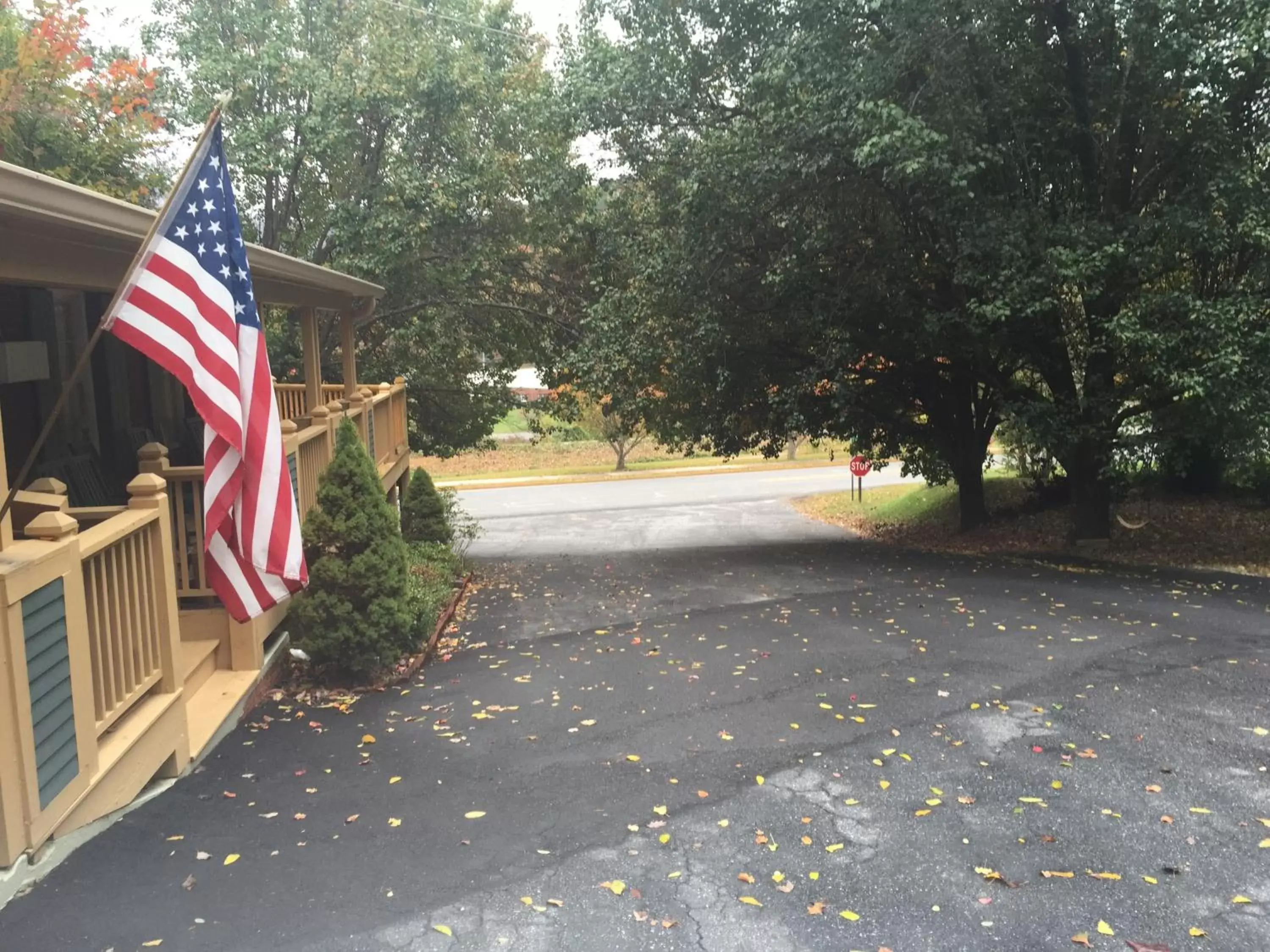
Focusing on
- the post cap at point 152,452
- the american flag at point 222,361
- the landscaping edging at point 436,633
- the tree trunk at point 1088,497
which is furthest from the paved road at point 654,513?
the american flag at point 222,361

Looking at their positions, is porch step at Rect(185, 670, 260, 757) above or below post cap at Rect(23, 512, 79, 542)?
below

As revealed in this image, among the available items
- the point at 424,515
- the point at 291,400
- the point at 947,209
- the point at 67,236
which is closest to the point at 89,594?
the point at 67,236

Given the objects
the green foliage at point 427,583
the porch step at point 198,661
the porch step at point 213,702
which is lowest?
the green foliage at point 427,583

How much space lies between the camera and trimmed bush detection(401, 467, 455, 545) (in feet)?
41.9

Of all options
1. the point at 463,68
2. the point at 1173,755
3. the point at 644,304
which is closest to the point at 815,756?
the point at 1173,755

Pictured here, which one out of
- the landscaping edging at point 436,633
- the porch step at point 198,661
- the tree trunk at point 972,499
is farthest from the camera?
the tree trunk at point 972,499

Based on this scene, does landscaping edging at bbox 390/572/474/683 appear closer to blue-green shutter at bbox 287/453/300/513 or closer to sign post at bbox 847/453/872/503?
blue-green shutter at bbox 287/453/300/513

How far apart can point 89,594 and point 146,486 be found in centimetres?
71

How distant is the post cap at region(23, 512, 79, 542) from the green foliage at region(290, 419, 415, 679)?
290 cm

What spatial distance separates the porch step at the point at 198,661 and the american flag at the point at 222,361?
1.17 metres

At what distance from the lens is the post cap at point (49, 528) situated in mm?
3729

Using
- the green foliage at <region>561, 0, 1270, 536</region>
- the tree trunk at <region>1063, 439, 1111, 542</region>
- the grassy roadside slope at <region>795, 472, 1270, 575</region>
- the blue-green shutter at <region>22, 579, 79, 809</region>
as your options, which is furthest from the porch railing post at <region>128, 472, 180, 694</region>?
the tree trunk at <region>1063, 439, 1111, 542</region>

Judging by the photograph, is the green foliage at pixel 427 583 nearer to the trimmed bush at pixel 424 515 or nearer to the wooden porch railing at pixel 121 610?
the trimmed bush at pixel 424 515

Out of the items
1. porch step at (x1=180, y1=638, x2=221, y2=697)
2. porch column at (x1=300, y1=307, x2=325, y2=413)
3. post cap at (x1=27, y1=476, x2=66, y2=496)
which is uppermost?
porch column at (x1=300, y1=307, x2=325, y2=413)
